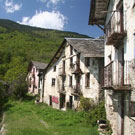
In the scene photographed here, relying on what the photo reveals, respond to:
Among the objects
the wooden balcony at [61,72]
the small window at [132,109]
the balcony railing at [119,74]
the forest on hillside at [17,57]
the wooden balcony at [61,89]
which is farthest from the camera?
the forest on hillside at [17,57]

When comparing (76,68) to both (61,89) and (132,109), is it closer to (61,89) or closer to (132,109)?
(61,89)

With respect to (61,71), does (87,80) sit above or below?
below

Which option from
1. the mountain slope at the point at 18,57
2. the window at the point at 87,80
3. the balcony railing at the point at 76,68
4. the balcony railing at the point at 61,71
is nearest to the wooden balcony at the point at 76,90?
the window at the point at 87,80

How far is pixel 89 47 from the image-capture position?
18.8 metres

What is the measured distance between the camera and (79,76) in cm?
2006

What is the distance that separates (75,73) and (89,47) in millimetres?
A: 3205

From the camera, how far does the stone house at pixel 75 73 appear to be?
17422 mm

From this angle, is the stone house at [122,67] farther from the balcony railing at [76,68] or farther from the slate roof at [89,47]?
the balcony railing at [76,68]

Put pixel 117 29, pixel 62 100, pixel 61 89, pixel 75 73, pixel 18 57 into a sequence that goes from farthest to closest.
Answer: pixel 18 57
pixel 62 100
pixel 61 89
pixel 75 73
pixel 117 29

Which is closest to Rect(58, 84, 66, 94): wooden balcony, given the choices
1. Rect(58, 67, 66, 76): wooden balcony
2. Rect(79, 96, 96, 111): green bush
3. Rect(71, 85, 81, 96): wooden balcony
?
Rect(58, 67, 66, 76): wooden balcony

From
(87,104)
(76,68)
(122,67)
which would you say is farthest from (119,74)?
(76,68)

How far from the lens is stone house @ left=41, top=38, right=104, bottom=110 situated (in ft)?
57.2

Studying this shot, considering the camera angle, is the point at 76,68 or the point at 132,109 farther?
the point at 76,68

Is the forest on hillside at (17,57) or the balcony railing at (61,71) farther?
the forest on hillside at (17,57)
